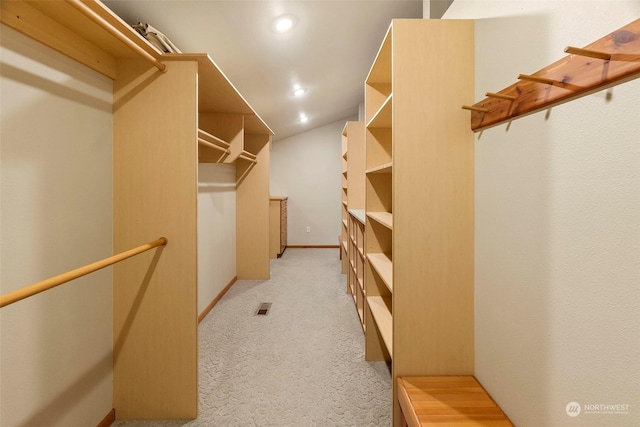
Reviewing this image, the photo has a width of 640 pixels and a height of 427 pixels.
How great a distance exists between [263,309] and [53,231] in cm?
212

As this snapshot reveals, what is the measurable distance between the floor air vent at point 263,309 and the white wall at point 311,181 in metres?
3.20

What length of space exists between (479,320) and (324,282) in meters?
2.79

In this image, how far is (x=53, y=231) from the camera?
1196mm

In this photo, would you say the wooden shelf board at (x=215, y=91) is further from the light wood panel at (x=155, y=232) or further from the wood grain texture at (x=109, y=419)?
the wood grain texture at (x=109, y=419)

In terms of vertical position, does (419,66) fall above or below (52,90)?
above

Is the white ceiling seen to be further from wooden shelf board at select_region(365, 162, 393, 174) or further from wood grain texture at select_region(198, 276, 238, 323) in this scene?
wood grain texture at select_region(198, 276, 238, 323)

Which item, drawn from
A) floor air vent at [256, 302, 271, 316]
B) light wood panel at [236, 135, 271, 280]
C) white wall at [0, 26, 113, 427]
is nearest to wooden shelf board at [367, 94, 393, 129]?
white wall at [0, 26, 113, 427]

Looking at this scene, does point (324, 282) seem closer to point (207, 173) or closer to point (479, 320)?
point (207, 173)

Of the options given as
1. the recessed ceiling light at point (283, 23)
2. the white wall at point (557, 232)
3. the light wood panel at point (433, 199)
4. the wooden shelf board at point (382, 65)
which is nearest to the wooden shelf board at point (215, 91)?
the recessed ceiling light at point (283, 23)

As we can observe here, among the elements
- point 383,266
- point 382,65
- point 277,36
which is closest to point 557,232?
point 383,266

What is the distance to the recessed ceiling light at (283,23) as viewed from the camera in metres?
2.11

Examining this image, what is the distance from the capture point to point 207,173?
117 inches

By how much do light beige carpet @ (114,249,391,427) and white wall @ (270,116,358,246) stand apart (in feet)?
9.58

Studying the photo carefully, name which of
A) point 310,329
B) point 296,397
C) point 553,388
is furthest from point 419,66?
point 310,329
